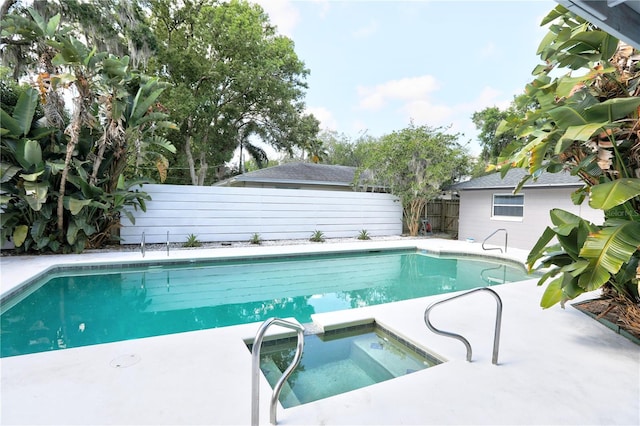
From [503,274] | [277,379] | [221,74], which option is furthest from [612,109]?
[221,74]

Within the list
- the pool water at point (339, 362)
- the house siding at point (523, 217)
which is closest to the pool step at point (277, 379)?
the pool water at point (339, 362)

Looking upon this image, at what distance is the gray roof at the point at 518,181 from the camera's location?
9798mm

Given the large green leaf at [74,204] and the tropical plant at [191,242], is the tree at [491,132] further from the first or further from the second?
the large green leaf at [74,204]

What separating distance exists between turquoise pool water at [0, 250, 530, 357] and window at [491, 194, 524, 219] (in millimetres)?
3175

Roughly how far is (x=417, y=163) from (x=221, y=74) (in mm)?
10730

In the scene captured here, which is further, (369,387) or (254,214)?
(254,214)

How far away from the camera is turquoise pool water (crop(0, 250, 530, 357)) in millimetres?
4645

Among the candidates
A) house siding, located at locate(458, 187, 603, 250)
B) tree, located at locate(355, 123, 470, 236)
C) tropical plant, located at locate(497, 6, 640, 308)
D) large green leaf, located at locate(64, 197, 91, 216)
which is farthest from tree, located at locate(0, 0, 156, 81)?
house siding, located at locate(458, 187, 603, 250)

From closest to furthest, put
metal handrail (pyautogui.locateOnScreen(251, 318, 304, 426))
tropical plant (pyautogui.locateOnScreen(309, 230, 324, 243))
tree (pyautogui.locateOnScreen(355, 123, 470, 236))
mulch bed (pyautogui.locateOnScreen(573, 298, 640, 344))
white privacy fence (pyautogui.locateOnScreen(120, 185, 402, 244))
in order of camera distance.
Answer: metal handrail (pyautogui.locateOnScreen(251, 318, 304, 426)) < mulch bed (pyautogui.locateOnScreen(573, 298, 640, 344)) < white privacy fence (pyautogui.locateOnScreen(120, 185, 402, 244)) < tropical plant (pyautogui.locateOnScreen(309, 230, 324, 243)) < tree (pyautogui.locateOnScreen(355, 123, 470, 236))

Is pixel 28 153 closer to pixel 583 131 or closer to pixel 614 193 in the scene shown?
pixel 583 131

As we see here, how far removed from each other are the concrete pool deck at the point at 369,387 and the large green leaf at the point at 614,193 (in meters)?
1.61

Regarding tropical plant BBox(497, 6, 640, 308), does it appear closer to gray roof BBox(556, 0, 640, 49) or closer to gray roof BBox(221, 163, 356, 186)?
gray roof BBox(556, 0, 640, 49)

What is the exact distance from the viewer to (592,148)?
153 inches

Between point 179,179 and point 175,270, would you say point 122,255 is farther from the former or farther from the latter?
point 179,179
